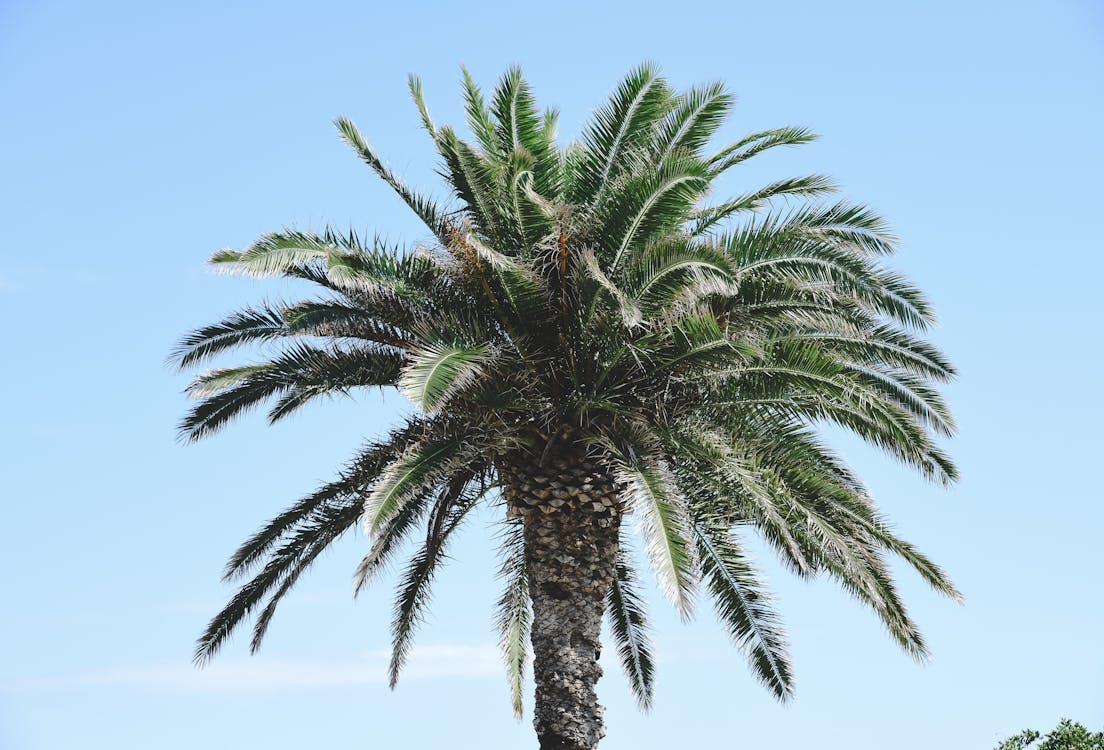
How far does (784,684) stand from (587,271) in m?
5.82

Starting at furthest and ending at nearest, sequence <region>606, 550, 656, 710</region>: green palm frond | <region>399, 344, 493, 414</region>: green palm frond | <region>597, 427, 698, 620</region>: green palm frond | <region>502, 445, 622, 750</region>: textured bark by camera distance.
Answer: <region>606, 550, 656, 710</region>: green palm frond < <region>502, 445, 622, 750</region>: textured bark < <region>597, 427, 698, 620</region>: green palm frond < <region>399, 344, 493, 414</region>: green palm frond

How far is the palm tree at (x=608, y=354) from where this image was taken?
43.0 ft

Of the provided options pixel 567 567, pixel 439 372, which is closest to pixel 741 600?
pixel 567 567

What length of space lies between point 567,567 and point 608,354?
2.54 m

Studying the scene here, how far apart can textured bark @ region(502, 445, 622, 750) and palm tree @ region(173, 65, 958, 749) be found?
26 mm

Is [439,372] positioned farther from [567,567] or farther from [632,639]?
[632,639]

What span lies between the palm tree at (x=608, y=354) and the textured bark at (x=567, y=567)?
0.03 meters

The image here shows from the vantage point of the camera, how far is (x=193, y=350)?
15375 mm

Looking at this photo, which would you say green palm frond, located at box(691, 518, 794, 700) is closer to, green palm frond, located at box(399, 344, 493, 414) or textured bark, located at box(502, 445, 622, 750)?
textured bark, located at box(502, 445, 622, 750)

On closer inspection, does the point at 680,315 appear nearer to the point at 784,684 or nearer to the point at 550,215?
the point at 550,215

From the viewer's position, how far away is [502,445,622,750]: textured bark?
13938 mm

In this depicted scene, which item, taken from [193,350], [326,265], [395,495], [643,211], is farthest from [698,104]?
[193,350]

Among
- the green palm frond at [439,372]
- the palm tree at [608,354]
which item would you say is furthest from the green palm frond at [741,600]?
the green palm frond at [439,372]

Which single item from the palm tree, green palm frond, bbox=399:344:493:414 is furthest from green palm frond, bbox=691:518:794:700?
green palm frond, bbox=399:344:493:414
